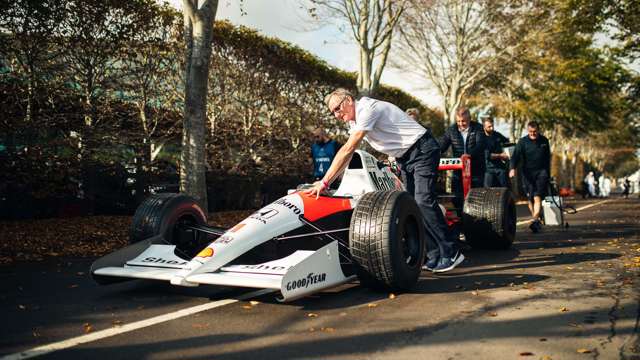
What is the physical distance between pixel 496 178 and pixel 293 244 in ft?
20.5

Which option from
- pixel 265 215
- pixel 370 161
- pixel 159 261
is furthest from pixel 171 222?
pixel 370 161

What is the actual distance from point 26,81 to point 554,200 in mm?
9474

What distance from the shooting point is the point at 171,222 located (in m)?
5.46

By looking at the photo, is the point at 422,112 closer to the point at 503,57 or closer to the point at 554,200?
the point at 503,57

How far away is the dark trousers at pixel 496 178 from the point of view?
10234mm

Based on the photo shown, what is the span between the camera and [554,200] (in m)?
11.3

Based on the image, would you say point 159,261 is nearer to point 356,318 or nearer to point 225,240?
point 225,240

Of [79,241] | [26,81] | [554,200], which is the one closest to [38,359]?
[79,241]

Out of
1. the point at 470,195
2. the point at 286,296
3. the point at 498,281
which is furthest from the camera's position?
the point at 470,195

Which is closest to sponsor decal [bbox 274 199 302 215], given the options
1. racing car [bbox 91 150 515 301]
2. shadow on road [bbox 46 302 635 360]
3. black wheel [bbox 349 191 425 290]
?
racing car [bbox 91 150 515 301]

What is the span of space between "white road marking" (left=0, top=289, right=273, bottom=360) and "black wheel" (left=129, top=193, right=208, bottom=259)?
0.79 meters

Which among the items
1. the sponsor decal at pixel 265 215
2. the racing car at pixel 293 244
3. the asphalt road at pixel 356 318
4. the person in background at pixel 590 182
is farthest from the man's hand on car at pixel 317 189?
the person in background at pixel 590 182

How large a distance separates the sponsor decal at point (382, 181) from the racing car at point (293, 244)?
15 millimetres

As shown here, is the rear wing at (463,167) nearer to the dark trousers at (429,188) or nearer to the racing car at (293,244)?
the dark trousers at (429,188)
